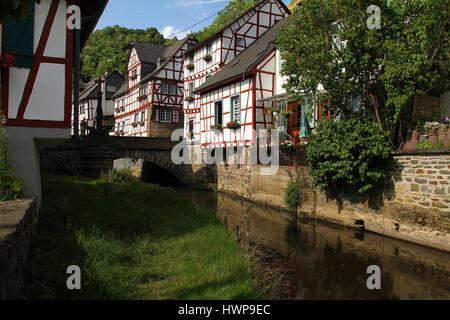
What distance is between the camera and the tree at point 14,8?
2.16m

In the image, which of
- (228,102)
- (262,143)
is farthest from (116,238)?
(228,102)

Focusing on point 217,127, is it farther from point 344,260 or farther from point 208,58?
point 344,260

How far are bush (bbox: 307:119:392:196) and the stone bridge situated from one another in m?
7.37

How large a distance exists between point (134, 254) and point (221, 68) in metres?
17.2

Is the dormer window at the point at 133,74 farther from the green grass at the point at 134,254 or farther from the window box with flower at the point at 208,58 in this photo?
the green grass at the point at 134,254

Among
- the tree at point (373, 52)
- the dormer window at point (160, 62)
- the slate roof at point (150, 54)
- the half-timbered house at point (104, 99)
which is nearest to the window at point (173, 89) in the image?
the slate roof at point (150, 54)

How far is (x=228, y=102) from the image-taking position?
16766 millimetres

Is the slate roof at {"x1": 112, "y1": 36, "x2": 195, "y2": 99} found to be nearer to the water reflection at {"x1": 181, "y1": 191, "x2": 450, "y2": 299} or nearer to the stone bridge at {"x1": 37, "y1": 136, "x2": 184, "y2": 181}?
the stone bridge at {"x1": 37, "y1": 136, "x2": 184, "y2": 181}

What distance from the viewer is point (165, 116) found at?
29.1 m

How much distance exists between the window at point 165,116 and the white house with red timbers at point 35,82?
22.3m

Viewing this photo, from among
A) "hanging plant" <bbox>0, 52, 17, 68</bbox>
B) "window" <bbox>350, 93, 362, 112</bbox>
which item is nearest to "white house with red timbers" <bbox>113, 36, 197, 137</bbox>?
"window" <bbox>350, 93, 362, 112</bbox>

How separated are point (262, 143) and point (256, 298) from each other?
1040 cm
